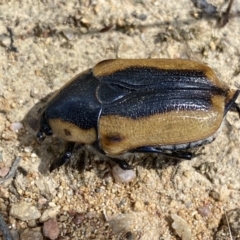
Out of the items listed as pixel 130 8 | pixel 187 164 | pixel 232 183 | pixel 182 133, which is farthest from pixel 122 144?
pixel 130 8

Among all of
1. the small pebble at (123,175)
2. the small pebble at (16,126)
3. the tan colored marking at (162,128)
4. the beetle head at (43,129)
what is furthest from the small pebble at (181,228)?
the small pebble at (16,126)

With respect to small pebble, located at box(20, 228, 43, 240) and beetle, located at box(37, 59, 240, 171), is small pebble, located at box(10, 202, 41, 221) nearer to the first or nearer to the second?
small pebble, located at box(20, 228, 43, 240)

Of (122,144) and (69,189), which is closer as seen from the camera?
(122,144)

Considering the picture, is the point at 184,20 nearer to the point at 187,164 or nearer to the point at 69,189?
the point at 187,164

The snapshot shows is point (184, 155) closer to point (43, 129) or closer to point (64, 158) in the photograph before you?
point (64, 158)

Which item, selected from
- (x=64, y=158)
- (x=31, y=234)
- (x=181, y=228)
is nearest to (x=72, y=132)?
(x=64, y=158)


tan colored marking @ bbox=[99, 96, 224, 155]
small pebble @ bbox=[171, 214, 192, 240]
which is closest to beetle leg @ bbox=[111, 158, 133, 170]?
tan colored marking @ bbox=[99, 96, 224, 155]
